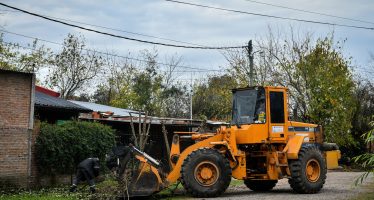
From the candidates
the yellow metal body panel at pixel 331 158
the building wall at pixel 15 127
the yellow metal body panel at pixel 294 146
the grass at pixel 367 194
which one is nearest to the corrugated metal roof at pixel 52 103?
the building wall at pixel 15 127

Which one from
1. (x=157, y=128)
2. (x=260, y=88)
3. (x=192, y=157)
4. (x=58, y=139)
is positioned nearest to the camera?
(x=192, y=157)

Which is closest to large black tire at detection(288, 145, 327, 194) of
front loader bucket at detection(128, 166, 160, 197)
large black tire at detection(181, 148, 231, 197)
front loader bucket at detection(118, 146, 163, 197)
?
large black tire at detection(181, 148, 231, 197)

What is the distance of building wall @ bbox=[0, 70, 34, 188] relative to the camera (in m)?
18.0

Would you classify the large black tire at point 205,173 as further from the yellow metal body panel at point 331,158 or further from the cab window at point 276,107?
the yellow metal body panel at point 331,158

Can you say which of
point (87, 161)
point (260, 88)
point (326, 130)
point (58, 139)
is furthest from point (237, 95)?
point (326, 130)

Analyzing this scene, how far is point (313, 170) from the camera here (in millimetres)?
16734

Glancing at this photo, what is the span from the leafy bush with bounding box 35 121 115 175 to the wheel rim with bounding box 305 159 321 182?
8379mm

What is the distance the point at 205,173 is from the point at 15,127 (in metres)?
7.47

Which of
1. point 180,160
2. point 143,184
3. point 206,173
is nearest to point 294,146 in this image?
point 206,173

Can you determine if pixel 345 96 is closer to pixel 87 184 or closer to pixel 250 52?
pixel 250 52

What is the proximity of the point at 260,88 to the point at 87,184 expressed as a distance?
22.0ft

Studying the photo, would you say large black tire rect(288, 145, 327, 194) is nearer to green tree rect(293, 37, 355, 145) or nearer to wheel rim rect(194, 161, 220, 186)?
wheel rim rect(194, 161, 220, 186)

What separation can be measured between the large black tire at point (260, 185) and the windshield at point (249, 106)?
253 cm

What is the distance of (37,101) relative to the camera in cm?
2242
